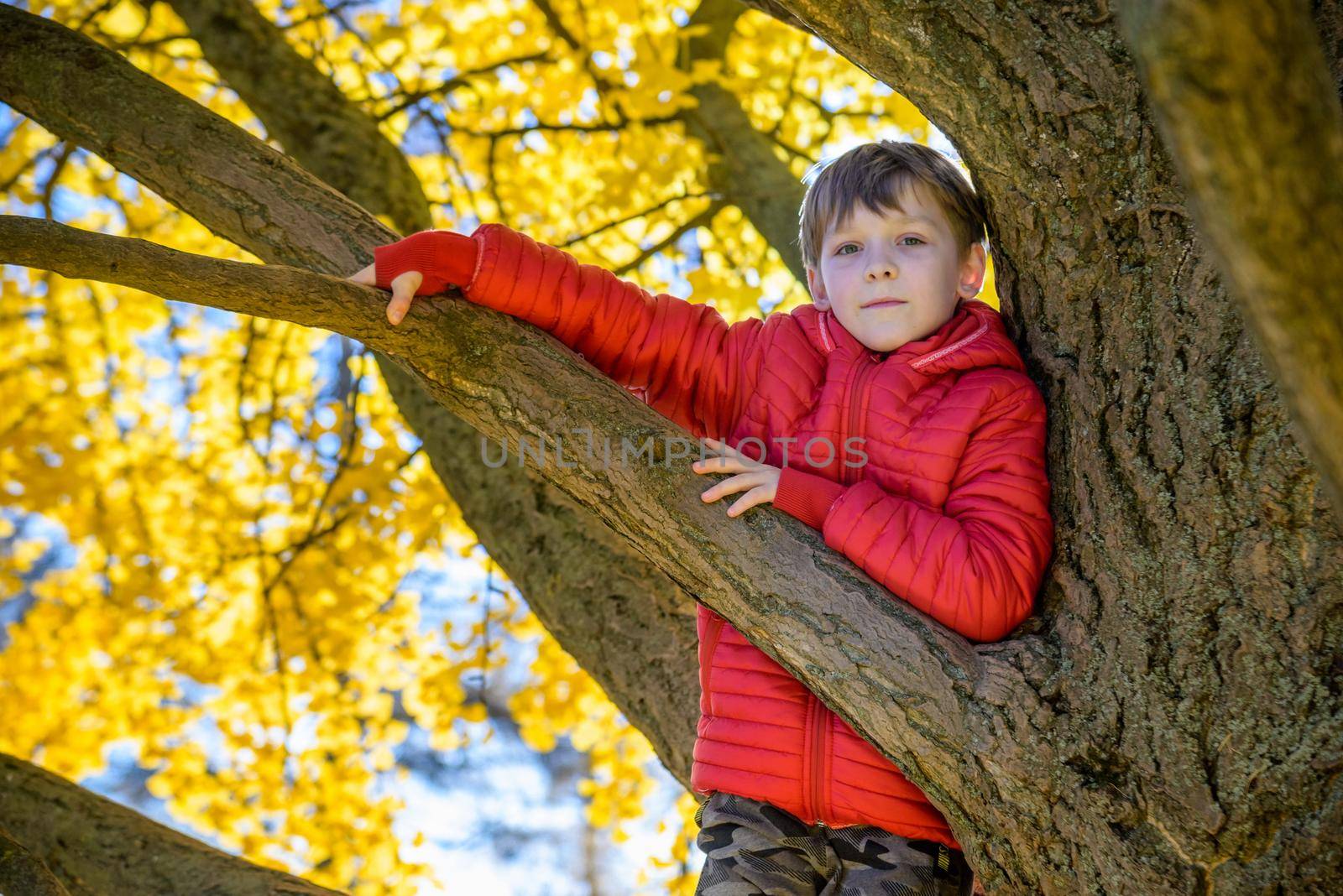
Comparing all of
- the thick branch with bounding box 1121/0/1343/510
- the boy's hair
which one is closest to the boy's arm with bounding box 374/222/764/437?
the boy's hair

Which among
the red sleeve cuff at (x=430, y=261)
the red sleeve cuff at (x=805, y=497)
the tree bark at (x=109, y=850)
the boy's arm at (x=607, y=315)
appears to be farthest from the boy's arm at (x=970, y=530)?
the tree bark at (x=109, y=850)

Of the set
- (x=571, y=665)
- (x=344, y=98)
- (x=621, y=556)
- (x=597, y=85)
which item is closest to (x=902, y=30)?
(x=621, y=556)

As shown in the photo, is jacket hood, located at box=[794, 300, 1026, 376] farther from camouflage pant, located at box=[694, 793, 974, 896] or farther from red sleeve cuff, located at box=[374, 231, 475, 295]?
camouflage pant, located at box=[694, 793, 974, 896]

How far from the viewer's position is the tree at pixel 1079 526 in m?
1.39

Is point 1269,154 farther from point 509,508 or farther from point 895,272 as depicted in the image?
point 509,508

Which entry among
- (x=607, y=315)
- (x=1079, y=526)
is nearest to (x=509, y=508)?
(x=607, y=315)

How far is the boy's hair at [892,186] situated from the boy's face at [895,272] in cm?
2

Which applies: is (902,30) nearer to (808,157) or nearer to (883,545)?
(883,545)

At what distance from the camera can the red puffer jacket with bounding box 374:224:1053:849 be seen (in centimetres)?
167

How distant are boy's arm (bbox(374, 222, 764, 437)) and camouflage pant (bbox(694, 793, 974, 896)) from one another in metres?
0.74

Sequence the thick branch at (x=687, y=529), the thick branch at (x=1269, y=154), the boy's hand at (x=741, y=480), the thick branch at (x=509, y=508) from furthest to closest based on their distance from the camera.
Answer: the thick branch at (x=509, y=508) < the boy's hand at (x=741, y=480) < the thick branch at (x=687, y=529) < the thick branch at (x=1269, y=154)

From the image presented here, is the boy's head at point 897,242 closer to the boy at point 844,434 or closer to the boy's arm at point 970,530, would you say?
the boy at point 844,434

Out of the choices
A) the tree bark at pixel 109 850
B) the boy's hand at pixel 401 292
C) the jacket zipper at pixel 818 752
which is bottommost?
the tree bark at pixel 109 850

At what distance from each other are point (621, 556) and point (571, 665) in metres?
1.61
